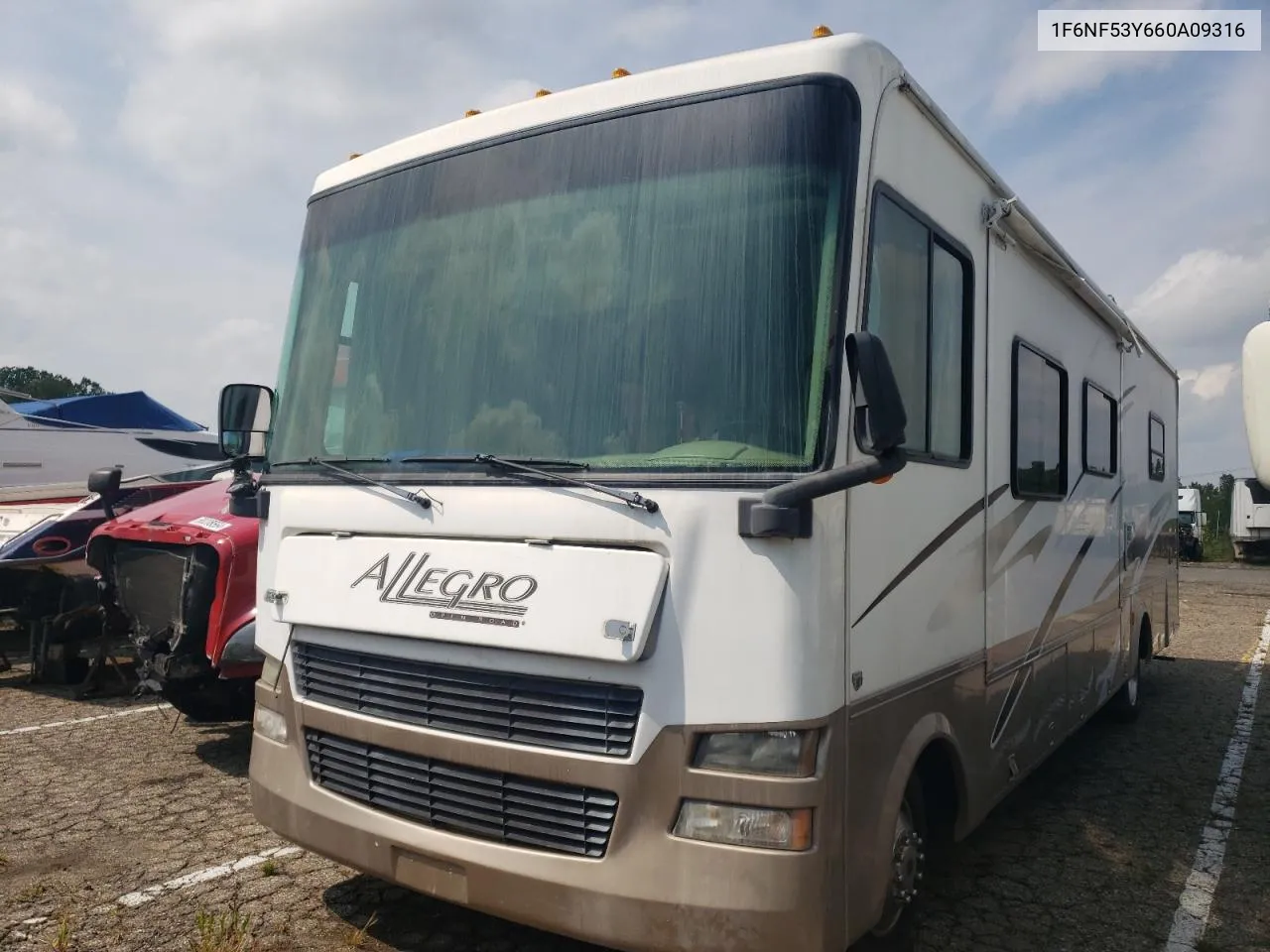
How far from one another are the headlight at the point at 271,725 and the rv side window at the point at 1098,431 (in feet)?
14.5

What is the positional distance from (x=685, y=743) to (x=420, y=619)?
3.13 feet

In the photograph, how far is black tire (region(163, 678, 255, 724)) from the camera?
6062 millimetres

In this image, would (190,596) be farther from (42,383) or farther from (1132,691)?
(42,383)

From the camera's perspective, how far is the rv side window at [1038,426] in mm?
4617

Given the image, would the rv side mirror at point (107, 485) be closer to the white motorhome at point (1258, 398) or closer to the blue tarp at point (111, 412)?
the white motorhome at point (1258, 398)

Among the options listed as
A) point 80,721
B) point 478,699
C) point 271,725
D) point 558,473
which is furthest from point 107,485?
point 558,473

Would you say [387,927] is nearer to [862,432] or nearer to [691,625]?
[691,625]

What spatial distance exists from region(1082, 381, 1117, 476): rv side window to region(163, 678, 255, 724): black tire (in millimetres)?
5002

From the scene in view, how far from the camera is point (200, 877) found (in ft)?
14.4

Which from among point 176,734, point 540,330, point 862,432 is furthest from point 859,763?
point 176,734

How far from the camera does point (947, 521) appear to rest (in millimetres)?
3840

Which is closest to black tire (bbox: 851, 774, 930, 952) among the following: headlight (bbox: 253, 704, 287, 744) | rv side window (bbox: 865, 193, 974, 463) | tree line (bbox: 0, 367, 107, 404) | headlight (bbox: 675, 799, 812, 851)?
headlight (bbox: 675, 799, 812, 851)

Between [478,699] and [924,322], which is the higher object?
[924,322]

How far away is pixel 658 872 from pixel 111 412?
15.2m
